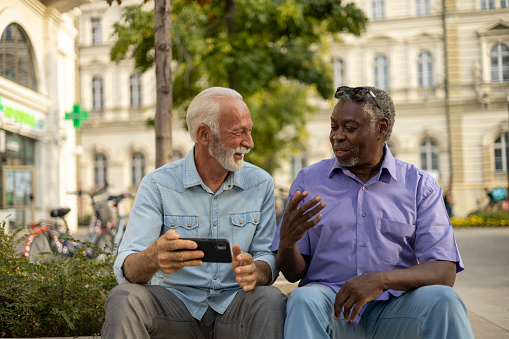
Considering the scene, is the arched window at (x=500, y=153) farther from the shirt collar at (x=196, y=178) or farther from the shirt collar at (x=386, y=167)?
the shirt collar at (x=196, y=178)

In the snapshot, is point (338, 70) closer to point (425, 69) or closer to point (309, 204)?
point (425, 69)

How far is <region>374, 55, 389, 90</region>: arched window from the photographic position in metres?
32.5

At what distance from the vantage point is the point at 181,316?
2.75 meters

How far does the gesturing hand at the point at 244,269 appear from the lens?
8.21ft

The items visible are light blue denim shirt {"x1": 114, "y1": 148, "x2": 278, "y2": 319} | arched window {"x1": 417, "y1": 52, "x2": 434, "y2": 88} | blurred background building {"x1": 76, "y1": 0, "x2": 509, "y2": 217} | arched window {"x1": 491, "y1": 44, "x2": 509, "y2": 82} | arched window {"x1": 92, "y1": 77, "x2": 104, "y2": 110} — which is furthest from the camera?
arched window {"x1": 92, "y1": 77, "x2": 104, "y2": 110}

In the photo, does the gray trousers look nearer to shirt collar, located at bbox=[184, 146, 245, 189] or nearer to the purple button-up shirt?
the purple button-up shirt

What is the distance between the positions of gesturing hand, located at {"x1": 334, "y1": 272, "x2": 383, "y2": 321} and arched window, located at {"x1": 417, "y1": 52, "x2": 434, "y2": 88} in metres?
31.3

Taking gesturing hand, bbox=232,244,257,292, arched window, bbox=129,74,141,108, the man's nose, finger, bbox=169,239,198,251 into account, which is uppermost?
arched window, bbox=129,74,141,108

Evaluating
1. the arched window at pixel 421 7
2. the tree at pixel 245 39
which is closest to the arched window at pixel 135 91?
the arched window at pixel 421 7

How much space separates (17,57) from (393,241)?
53.4 ft

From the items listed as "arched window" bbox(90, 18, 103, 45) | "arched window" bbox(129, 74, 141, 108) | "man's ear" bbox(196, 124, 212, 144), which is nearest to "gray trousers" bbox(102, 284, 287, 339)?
"man's ear" bbox(196, 124, 212, 144)

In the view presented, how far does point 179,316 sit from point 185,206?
1.77 feet

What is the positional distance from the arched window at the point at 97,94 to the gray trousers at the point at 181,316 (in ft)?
109

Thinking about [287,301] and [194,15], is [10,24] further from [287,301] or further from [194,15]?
→ [287,301]
